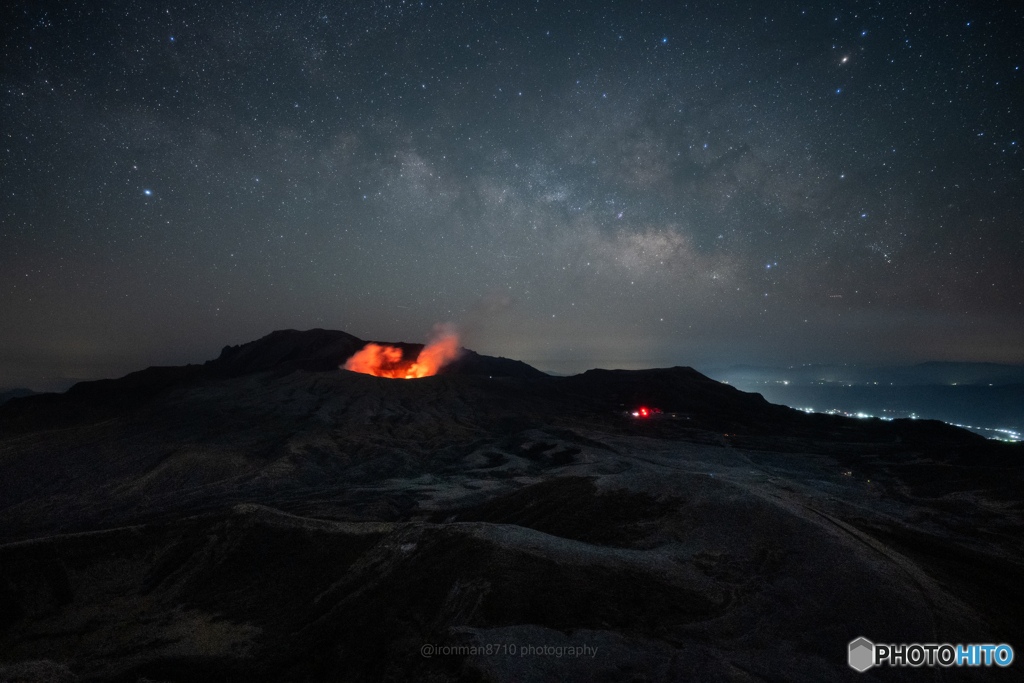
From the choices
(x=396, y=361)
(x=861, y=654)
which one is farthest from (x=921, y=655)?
(x=396, y=361)

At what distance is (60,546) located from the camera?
11.5 meters

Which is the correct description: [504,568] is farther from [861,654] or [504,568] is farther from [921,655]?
[921,655]

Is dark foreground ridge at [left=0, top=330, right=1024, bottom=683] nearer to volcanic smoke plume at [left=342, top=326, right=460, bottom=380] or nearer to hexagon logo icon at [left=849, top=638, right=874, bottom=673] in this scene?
hexagon logo icon at [left=849, top=638, right=874, bottom=673]

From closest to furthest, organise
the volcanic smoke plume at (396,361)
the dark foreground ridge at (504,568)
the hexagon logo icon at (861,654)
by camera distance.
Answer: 1. the hexagon logo icon at (861,654)
2. the dark foreground ridge at (504,568)
3. the volcanic smoke plume at (396,361)

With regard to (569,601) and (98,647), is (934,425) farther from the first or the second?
(98,647)

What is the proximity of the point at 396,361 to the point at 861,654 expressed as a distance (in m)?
65.3

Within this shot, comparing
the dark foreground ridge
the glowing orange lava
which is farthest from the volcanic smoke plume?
the dark foreground ridge

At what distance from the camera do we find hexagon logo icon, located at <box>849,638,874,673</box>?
18.6 feet

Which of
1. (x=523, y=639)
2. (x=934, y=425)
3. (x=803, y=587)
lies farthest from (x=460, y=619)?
(x=934, y=425)

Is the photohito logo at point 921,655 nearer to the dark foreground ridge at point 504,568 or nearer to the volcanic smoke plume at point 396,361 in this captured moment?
the dark foreground ridge at point 504,568

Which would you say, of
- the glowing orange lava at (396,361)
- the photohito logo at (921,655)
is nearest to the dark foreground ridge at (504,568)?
the photohito logo at (921,655)

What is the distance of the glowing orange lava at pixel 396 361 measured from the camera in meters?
62.8

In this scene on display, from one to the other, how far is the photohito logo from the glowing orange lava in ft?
191

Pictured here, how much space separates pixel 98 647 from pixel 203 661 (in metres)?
3.49
